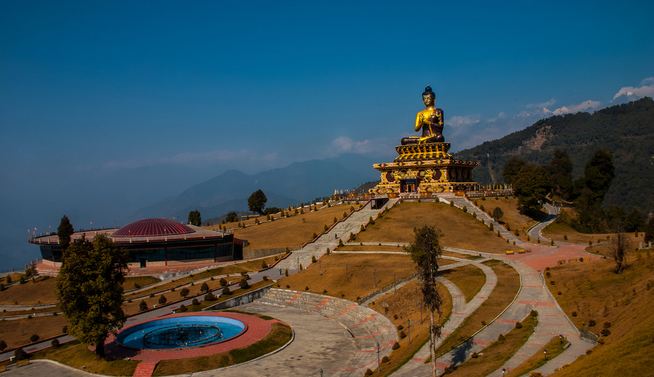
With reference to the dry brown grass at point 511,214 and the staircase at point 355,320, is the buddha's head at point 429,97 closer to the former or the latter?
the dry brown grass at point 511,214

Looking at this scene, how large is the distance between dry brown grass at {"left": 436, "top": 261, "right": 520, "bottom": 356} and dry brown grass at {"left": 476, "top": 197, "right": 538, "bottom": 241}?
20.5 m

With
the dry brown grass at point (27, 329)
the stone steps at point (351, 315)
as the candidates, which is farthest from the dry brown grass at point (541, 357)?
the dry brown grass at point (27, 329)

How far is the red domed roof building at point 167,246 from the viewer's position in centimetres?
7594

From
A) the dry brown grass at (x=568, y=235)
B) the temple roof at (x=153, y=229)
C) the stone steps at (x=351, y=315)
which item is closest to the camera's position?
the stone steps at (x=351, y=315)

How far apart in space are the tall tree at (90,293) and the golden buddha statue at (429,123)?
75.6 m

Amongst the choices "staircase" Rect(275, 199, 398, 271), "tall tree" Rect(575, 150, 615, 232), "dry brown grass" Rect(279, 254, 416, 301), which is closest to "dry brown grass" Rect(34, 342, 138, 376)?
"dry brown grass" Rect(279, 254, 416, 301)

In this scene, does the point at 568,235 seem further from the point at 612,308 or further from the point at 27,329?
the point at 27,329

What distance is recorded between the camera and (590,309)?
126 ft

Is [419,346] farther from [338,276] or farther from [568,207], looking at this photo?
[568,207]

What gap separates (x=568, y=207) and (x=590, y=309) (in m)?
62.8

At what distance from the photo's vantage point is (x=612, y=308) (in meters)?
36.9

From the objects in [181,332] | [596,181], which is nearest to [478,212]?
[596,181]

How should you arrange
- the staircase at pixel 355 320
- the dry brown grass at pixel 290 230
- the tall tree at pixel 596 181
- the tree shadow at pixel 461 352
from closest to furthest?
the tree shadow at pixel 461 352 → the staircase at pixel 355 320 → the dry brown grass at pixel 290 230 → the tall tree at pixel 596 181

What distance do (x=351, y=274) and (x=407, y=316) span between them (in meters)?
14.3
